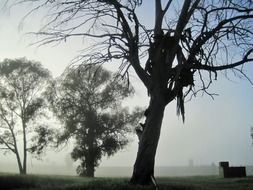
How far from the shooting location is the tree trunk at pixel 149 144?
606 inches

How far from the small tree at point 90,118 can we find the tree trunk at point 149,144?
25.0m

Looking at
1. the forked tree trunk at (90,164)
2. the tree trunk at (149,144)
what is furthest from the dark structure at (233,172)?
the forked tree trunk at (90,164)

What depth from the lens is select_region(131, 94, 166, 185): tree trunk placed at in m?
15.4

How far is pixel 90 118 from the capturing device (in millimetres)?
42250

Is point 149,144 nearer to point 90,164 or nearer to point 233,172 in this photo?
point 233,172

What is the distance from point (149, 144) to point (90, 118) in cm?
2703

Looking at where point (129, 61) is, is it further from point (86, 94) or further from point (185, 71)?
point (86, 94)

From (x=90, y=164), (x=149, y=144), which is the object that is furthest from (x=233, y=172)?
(x=90, y=164)

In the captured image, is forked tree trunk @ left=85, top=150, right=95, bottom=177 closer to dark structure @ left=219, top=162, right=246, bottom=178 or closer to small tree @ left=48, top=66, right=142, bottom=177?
small tree @ left=48, top=66, right=142, bottom=177

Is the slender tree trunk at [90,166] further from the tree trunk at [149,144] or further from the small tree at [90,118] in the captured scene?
the tree trunk at [149,144]

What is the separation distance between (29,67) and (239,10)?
35.6m

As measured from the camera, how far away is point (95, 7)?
1764cm

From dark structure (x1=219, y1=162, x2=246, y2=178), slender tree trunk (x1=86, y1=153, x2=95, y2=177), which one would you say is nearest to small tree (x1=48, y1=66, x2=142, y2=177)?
slender tree trunk (x1=86, y1=153, x2=95, y2=177)

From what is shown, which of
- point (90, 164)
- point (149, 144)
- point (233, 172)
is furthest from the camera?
point (90, 164)
